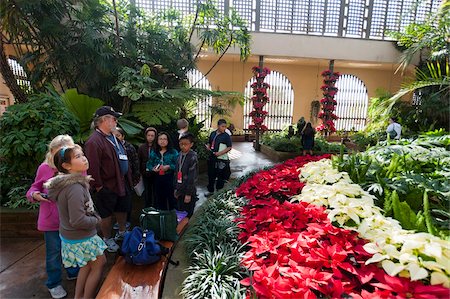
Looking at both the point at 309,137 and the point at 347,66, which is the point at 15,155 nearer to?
the point at 309,137

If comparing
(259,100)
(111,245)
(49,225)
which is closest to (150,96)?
(111,245)

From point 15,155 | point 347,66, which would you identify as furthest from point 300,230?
point 347,66

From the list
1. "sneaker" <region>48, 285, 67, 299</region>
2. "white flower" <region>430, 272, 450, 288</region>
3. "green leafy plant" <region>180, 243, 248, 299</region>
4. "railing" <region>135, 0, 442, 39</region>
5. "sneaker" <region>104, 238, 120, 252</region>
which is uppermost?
"railing" <region>135, 0, 442, 39</region>

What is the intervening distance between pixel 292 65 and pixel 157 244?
14.0 m

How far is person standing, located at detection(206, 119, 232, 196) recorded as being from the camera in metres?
4.82

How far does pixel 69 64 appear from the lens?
5895mm

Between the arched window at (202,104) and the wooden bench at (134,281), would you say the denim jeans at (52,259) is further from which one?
Result: the arched window at (202,104)

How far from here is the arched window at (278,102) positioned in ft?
49.6

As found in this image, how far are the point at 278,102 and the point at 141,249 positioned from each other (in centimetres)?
1410

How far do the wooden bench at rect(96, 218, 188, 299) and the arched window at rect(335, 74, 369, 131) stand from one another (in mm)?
15472

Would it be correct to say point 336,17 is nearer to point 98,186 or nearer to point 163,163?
point 163,163

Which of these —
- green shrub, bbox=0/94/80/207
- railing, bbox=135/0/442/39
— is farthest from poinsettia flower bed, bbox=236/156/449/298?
railing, bbox=135/0/442/39

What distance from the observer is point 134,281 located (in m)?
2.22

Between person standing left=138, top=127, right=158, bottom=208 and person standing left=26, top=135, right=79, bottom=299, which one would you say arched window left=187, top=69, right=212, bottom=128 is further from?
person standing left=26, top=135, right=79, bottom=299
